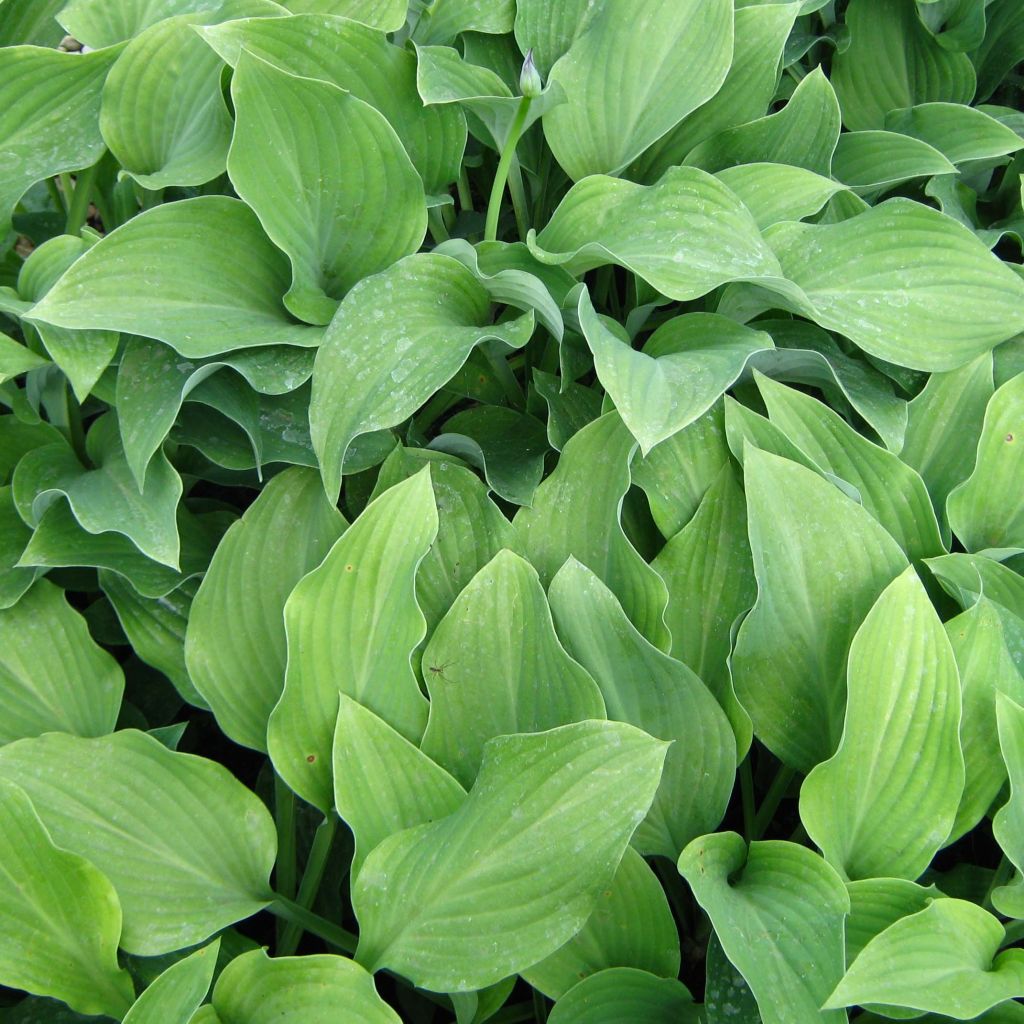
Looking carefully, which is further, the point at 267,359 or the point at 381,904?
the point at 267,359

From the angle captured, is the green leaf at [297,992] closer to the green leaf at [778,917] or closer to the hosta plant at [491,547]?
the hosta plant at [491,547]

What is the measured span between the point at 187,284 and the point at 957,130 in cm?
120

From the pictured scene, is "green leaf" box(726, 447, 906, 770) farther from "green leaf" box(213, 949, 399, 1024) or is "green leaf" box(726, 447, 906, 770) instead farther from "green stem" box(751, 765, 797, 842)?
"green leaf" box(213, 949, 399, 1024)

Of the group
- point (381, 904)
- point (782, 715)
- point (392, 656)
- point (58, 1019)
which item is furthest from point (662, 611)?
point (58, 1019)

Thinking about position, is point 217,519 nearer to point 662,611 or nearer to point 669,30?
point 662,611

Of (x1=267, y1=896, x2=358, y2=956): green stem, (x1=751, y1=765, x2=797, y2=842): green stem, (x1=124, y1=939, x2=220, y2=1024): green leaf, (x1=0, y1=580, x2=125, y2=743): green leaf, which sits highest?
(x1=0, y1=580, x2=125, y2=743): green leaf

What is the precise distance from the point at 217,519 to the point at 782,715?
759 mm

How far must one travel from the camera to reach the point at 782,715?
3.80 feet

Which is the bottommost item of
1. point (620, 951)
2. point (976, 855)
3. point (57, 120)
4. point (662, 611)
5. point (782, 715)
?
point (976, 855)

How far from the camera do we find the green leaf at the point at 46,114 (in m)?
1.29

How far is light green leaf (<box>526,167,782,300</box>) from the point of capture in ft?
3.91

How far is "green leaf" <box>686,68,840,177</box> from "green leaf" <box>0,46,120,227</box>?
32.1 inches

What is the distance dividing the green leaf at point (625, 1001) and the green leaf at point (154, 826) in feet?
1.13

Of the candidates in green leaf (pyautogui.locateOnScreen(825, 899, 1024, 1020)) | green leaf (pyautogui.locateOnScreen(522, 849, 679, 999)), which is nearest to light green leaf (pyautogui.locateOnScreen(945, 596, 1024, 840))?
green leaf (pyautogui.locateOnScreen(825, 899, 1024, 1020))
